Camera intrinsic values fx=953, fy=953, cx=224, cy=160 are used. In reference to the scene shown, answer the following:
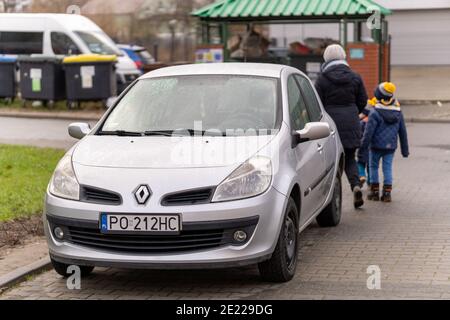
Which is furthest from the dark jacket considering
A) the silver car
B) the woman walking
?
the silver car

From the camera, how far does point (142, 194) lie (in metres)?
6.36

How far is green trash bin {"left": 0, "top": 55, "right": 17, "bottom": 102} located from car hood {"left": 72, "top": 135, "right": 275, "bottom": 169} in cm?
1737

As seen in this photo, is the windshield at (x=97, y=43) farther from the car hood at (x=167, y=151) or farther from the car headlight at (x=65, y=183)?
the car headlight at (x=65, y=183)

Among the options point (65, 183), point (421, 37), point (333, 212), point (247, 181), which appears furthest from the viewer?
point (421, 37)

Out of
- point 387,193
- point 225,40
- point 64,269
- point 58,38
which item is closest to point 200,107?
point 64,269

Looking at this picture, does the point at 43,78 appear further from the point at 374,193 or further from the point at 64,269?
the point at 64,269

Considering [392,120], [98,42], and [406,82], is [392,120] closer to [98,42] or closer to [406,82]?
[98,42]

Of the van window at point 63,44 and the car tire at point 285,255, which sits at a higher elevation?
the car tire at point 285,255

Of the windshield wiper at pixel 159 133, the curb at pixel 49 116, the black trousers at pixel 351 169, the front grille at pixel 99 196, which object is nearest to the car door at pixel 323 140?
the black trousers at pixel 351 169

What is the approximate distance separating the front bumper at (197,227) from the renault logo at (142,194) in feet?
0.48

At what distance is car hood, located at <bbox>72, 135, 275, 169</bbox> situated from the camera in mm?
6621

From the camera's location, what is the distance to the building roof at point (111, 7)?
112ft

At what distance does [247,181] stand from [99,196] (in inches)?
39.9
